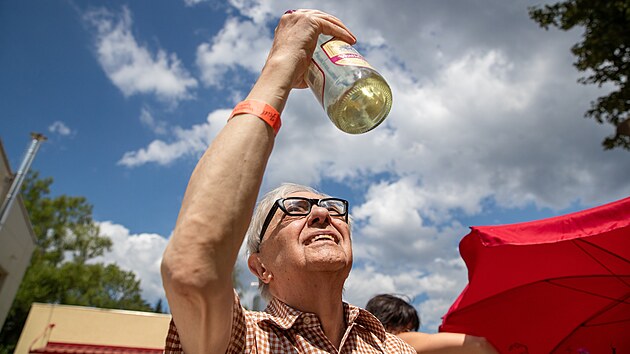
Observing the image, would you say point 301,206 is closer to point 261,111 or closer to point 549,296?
point 261,111

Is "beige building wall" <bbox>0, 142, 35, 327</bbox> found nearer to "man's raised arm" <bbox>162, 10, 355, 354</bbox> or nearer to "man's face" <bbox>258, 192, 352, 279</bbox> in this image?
"man's face" <bbox>258, 192, 352, 279</bbox>

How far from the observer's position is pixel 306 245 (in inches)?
68.9

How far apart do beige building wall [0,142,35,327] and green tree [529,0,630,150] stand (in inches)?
566

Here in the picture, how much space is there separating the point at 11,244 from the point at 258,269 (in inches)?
615

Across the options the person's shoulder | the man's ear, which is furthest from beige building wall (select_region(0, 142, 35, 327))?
the person's shoulder

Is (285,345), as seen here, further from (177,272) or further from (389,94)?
(389,94)

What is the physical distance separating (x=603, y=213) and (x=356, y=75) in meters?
1.63

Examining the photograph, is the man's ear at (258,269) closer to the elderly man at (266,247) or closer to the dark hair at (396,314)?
the elderly man at (266,247)

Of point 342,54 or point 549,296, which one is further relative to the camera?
point 549,296

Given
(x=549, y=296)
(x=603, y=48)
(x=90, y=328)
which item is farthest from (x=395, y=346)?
(x=90, y=328)

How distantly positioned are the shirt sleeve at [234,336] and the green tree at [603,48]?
8459 mm

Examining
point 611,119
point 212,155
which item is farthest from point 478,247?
point 611,119

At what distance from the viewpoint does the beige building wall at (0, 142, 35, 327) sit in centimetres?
1248

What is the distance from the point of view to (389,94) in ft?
5.41
